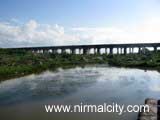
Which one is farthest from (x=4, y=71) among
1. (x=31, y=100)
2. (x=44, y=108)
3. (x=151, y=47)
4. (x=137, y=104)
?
(x=151, y=47)

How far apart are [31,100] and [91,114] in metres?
4.94

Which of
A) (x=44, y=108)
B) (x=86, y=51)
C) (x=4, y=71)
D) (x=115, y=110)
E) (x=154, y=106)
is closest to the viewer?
(x=154, y=106)

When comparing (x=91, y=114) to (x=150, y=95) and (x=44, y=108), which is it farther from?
(x=150, y=95)

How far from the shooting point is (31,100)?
47.9ft

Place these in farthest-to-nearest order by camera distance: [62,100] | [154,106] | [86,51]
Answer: [86,51] < [62,100] < [154,106]

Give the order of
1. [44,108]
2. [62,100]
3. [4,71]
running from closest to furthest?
[44,108] → [62,100] → [4,71]

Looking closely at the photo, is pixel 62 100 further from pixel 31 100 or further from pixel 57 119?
pixel 57 119

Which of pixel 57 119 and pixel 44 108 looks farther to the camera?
pixel 44 108

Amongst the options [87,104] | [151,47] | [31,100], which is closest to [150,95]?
[87,104]

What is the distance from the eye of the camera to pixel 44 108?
12430mm

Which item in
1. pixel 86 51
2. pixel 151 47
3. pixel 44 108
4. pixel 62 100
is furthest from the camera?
pixel 86 51

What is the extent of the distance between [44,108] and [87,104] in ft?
6.87

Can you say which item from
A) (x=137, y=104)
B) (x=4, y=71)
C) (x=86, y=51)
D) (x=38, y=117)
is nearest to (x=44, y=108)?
(x=38, y=117)

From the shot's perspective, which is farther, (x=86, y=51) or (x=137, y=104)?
(x=86, y=51)
